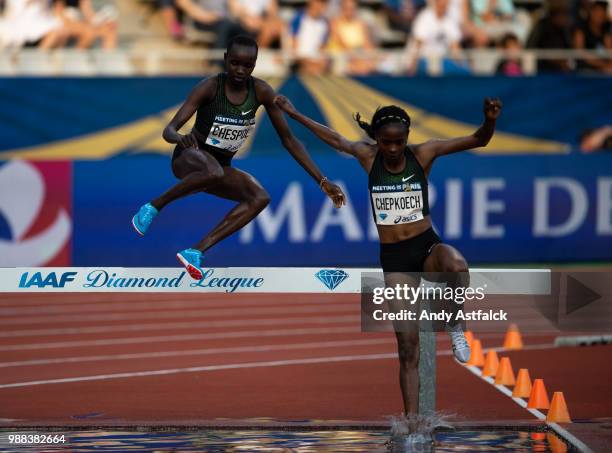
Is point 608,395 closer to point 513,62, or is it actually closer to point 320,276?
point 320,276

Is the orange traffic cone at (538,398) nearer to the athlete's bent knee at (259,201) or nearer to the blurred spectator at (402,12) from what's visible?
the athlete's bent knee at (259,201)

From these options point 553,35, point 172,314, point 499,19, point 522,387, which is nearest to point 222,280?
point 522,387

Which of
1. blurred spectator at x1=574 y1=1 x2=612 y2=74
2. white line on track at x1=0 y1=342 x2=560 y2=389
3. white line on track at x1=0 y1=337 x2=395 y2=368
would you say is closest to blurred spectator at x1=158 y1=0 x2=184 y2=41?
blurred spectator at x1=574 y1=1 x2=612 y2=74

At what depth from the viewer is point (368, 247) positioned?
1909 centimetres

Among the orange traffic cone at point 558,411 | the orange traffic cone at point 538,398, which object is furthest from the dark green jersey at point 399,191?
the orange traffic cone at point 538,398

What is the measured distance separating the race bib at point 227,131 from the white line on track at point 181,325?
5849 millimetres

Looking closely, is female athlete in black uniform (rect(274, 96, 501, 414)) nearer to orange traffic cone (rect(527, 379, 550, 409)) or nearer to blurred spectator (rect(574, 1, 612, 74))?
orange traffic cone (rect(527, 379, 550, 409))

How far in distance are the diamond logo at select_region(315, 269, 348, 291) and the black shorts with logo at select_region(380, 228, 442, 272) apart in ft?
1.18

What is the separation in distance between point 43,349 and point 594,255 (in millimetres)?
9447

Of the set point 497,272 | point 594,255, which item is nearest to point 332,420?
point 497,272

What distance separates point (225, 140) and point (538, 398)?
3084mm

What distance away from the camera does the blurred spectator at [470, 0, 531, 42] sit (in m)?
21.1

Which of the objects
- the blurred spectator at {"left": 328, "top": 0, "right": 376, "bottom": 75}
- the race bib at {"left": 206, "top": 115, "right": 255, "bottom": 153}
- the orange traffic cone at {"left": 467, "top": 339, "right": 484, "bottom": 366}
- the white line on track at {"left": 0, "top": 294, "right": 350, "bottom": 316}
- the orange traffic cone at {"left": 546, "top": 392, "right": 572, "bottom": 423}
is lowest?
the orange traffic cone at {"left": 546, "top": 392, "right": 572, "bottom": 423}

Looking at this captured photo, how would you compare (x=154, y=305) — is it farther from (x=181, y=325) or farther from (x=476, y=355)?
(x=476, y=355)
